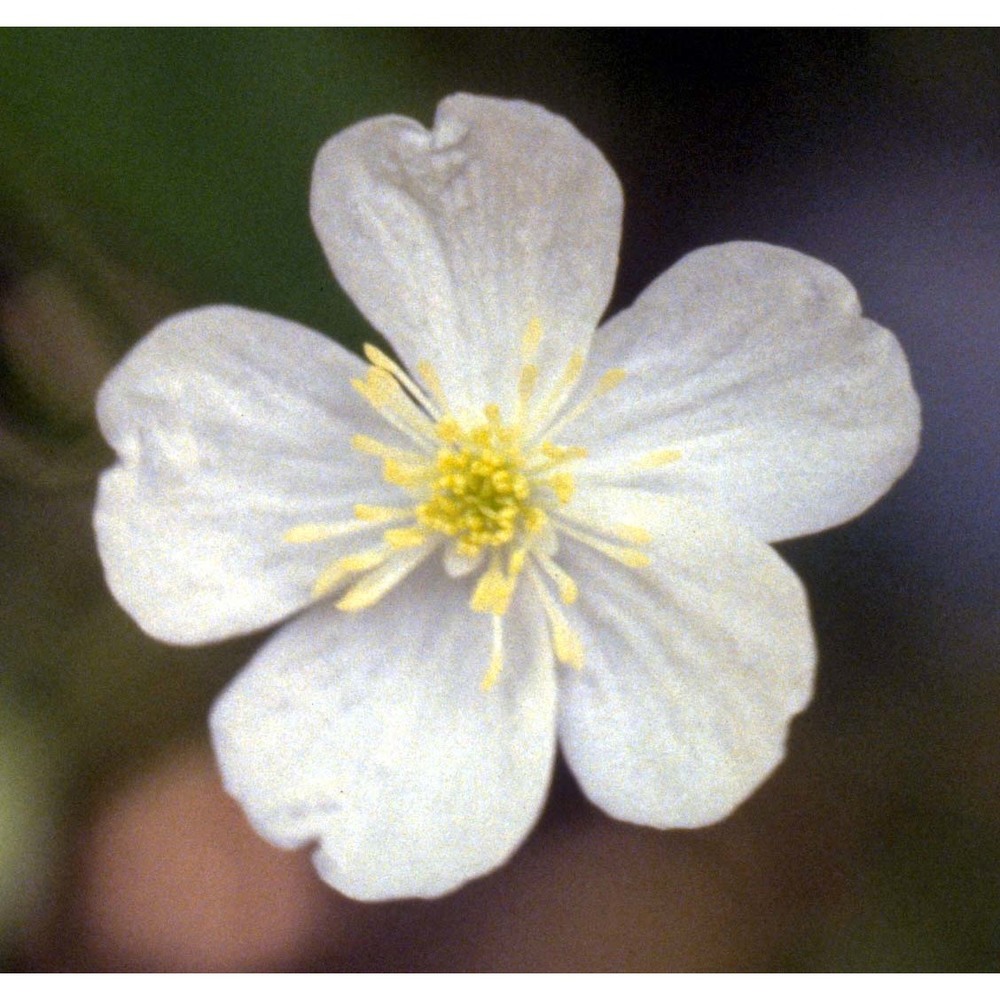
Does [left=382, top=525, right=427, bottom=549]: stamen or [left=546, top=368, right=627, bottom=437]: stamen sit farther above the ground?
[left=546, top=368, right=627, bottom=437]: stamen

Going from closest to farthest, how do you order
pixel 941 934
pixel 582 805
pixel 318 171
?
pixel 318 171 < pixel 941 934 < pixel 582 805

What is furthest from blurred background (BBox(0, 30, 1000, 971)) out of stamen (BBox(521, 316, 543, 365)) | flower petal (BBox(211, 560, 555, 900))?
stamen (BBox(521, 316, 543, 365))

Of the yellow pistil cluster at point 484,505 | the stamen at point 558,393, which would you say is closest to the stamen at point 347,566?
the yellow pistil cluster at point 484,505

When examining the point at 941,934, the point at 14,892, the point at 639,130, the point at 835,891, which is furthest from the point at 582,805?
the point at 639,130

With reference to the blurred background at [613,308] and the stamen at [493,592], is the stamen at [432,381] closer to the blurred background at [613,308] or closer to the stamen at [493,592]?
the stamen at [493,592]

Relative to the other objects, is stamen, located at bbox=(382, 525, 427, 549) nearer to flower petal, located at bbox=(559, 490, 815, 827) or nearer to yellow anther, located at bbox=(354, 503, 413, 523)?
yellow anther, located at bbox=(354, 503, 413, 523)

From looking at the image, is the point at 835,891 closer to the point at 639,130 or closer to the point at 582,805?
the point at 582,805
